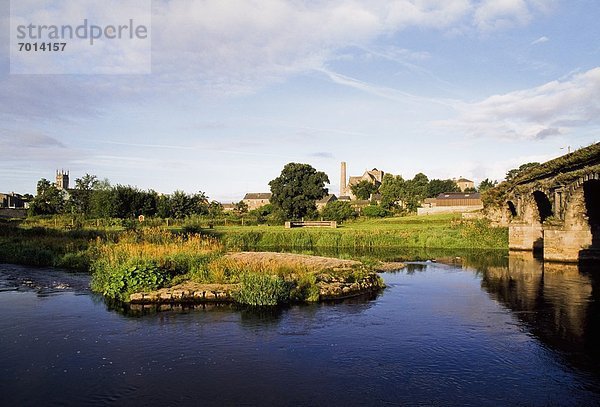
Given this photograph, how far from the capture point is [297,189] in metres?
76.4

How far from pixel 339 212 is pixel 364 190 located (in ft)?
303

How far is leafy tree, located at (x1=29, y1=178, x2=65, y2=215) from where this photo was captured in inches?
3332

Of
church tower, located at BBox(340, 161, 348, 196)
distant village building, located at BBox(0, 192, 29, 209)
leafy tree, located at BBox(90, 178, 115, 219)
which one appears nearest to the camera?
leafy tree, located at BBox(90, 178, 115, 219)

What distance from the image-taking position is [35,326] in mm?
15234

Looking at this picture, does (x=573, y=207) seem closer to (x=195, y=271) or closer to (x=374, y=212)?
(x=195, y=271)

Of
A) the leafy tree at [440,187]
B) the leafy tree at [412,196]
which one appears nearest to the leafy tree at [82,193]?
the leafy tree at [412,196]

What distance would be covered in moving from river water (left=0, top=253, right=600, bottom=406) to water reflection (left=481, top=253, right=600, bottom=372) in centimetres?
9

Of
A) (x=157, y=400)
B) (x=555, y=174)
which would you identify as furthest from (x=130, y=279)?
(x=555, y=174)

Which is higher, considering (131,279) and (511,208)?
(511,208)

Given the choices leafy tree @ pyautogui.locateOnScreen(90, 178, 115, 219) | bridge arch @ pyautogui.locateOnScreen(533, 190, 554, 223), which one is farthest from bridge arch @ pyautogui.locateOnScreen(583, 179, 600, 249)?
leafy tree @ pyautogui.locateOnScreen(90, 178, 115, 219)

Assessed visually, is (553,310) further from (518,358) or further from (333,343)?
(333,343)

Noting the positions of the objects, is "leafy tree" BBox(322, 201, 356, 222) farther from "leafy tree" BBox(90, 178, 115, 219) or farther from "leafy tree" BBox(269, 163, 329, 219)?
"leafy tree" BBox(90, 178, 115, 219)

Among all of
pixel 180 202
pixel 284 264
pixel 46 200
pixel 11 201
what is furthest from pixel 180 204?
pixel 11 201

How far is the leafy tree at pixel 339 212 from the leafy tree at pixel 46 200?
5199 cm
